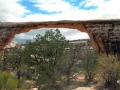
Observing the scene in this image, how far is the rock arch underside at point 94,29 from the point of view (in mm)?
15445

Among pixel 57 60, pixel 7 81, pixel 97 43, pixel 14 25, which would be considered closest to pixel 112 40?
pixel 97 43

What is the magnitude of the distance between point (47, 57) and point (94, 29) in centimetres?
489

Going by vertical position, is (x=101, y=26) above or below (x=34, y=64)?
above

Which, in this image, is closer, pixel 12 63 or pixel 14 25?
pixel 14 25

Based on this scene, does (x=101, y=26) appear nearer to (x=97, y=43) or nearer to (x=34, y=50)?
(x=97, y=43)

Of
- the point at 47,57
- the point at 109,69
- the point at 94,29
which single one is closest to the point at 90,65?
the point at 109,69

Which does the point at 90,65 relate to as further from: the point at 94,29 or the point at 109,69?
the point at 94,29

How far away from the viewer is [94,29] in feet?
51.0

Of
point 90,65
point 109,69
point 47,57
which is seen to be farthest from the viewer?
point 90,65

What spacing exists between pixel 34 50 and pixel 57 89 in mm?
3240

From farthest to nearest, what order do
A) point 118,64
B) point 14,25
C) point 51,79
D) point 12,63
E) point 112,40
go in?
1. point 12,63
2. point 14,25
3. point 112,40
4. point 118,64
5. point 51,79

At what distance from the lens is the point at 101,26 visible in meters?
15.5

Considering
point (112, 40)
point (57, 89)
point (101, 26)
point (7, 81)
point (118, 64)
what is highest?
point (101, 26)

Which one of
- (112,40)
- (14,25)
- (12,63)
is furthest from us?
(12,63)
